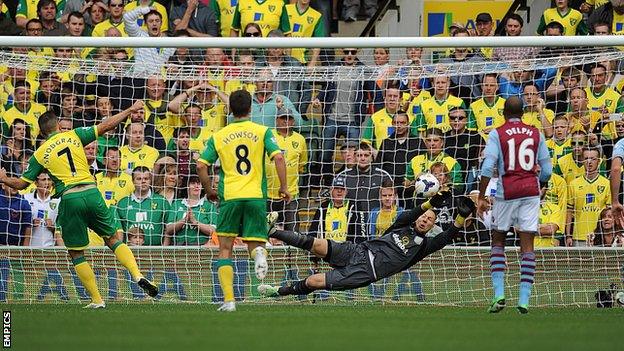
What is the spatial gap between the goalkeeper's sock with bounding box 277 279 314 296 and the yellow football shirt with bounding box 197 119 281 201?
5.05 ft

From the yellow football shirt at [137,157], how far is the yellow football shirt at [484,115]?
379 centimetres

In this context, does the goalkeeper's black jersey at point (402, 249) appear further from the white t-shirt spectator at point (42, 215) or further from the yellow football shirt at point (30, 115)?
the yellow football shirt at point (30, 115)

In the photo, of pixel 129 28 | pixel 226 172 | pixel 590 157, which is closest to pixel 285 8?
pixel 129 28

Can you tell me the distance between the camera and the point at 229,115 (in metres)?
16.5

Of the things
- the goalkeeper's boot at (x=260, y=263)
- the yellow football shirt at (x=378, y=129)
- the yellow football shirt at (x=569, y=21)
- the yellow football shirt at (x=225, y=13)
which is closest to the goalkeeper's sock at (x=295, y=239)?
the goalkeeper's boot at (x=260, y=263)

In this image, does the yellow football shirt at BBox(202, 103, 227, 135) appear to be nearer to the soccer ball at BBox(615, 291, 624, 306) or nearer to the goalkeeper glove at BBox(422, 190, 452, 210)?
the goalkeeper glove at BBox(422, 190, 452, 210)

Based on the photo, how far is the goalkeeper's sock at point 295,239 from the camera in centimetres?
1423

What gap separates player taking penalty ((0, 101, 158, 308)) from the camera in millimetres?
13492

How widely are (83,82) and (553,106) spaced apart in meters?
5.59

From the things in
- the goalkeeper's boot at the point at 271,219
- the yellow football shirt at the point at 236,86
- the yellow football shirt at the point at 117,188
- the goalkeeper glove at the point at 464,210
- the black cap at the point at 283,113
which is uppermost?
the yellow football shirt at the point at 236,86

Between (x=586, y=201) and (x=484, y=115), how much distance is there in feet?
5.16

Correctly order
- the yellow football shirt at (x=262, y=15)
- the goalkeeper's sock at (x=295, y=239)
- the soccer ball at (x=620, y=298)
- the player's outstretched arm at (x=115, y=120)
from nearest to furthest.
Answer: the player's outstretched arm at (x=115, y=120), the goalkeeper's sock at (x=295, y=239), the soccer ball at (x=620, y=298), the yellow football shirt at (x=262, y=15)

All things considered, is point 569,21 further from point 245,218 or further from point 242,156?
point 245,218

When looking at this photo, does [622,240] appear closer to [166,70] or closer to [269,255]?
[269,255]
